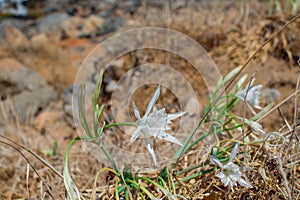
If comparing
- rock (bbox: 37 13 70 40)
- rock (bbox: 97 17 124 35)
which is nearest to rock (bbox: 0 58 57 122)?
rock (bbox: 97 17 124 35)

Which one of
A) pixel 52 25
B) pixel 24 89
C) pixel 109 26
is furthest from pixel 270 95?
pixel 52 25

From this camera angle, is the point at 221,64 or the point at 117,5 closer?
the point at 221,64

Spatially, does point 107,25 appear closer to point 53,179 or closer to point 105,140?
point 105,140

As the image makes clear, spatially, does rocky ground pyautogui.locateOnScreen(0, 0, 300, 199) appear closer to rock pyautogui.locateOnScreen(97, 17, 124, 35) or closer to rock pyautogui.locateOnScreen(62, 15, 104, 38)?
rock pyautogui.locateOnScreen(97, 17, 124, 35)

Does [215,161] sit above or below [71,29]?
below

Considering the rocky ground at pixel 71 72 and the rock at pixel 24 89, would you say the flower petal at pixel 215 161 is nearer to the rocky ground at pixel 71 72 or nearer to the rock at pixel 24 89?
the rocky ground at pixel 71 72

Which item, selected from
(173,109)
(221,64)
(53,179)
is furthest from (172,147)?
(221,64)

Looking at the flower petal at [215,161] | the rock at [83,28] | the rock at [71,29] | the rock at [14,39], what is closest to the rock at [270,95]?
the flower petal at [215,161]

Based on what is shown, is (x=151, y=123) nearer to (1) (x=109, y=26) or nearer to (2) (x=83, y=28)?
(1) (x=109, y=26)
